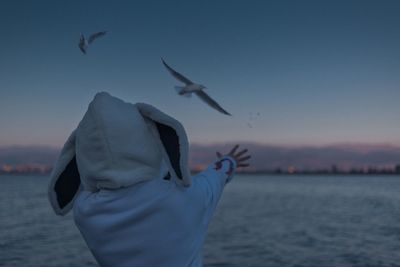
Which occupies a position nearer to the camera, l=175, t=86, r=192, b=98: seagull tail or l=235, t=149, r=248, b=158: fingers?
l=235, t=149, r=248, b=158: fingers

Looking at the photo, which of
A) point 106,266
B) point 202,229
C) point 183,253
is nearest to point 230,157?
point 202,229

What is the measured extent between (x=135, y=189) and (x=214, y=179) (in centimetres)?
56

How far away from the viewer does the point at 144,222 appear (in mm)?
1965

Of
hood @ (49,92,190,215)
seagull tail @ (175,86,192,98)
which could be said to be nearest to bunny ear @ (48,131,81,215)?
hood @ (49,92,190,215)

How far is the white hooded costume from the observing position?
1.89 metres

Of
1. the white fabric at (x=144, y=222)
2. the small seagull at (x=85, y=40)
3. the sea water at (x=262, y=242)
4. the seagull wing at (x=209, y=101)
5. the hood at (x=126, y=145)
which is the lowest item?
the sea water at (x=262, y=242)

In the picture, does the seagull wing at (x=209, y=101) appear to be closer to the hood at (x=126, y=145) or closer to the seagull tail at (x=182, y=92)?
the seagull tail at (x=182, y=92)

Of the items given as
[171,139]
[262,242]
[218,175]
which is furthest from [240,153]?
[262,242]

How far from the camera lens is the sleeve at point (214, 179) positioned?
2.19m

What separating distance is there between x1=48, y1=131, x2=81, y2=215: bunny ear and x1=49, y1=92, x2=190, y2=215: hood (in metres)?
0.18

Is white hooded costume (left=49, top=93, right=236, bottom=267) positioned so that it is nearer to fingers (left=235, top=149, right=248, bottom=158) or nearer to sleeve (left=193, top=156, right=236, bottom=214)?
sleeve (left=193, top=156, right=236, bottom=214)

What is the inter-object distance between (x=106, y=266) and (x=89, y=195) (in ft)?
1.21

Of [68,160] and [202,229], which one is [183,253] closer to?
[202,229]


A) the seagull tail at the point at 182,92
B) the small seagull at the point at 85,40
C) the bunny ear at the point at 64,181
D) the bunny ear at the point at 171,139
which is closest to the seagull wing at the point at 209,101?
the seagull tail at the point at 182,92
